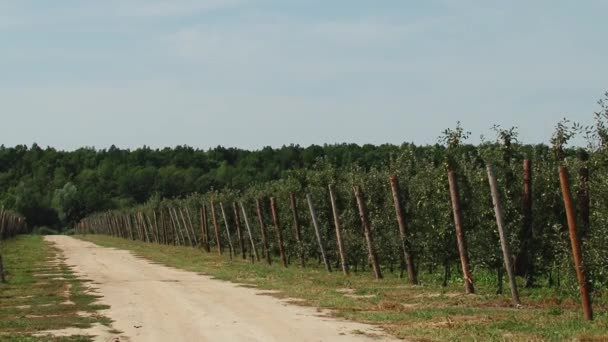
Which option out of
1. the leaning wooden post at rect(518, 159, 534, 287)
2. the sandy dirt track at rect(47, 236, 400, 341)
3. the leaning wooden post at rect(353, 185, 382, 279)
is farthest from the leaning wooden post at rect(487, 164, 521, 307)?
the leaning wooden post at rect(353, 185, 382, 279)

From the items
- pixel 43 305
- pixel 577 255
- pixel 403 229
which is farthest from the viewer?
pixel 403 229

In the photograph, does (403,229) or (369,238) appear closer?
(403,229)

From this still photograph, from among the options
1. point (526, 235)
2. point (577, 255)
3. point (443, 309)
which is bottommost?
point (443, 309)

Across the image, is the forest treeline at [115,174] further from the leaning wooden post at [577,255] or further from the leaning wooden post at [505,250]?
the leaning wooden post at [577,255]

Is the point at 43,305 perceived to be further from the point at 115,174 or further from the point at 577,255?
the point at 115,174

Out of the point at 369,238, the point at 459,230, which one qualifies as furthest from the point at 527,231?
the point at 369,238

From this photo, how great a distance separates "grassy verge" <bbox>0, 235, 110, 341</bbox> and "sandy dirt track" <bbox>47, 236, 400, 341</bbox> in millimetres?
548

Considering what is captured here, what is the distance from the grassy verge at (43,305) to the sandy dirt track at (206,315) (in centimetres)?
55

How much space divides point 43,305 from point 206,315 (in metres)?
5.02

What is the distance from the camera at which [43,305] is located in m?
19.5

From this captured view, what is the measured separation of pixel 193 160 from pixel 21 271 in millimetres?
150890

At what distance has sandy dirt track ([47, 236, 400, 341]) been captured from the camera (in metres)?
13.6

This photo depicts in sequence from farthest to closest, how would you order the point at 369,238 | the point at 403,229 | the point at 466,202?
the point at 369,238 < the point at 403,229 < the point at 466,202

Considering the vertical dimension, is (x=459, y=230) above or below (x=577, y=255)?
above
